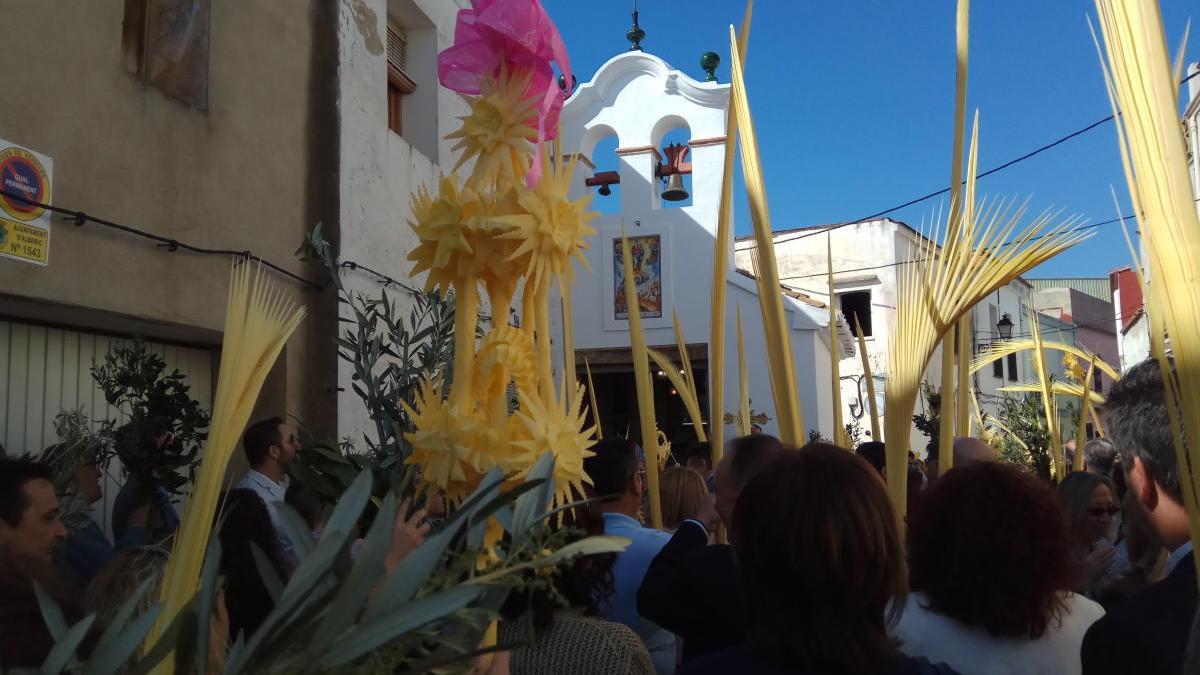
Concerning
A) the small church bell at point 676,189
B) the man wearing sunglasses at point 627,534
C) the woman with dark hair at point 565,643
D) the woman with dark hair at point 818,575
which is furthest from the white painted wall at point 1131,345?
the woman with dark hair at point 818,575

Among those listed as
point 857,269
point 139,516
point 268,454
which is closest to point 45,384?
point 139,516

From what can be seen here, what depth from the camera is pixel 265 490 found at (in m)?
3.82

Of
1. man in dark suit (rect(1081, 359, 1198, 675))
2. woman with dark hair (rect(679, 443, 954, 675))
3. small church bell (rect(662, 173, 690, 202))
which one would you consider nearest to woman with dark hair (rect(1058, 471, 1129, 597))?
man in dark suit (rect(1081, 359, 1198, 675))

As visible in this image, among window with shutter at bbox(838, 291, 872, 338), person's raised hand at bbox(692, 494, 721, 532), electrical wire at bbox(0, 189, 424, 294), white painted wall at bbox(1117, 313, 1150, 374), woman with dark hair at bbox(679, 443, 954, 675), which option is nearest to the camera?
woman with dark hair at bbox(679, 443, 954, 675)

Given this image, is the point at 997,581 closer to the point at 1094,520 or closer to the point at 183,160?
the point at 1094,520

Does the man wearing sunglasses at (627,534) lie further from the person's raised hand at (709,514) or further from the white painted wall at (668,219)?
the white painted wall at (668,219)

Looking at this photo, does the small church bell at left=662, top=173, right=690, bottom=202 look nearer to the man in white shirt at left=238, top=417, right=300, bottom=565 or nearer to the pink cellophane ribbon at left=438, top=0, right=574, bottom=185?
the man in white shirt at left=238, top=417, right=300, bottom=565

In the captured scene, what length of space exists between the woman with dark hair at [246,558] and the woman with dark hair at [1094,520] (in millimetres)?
2633

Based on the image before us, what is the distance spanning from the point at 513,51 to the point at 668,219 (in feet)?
43.3

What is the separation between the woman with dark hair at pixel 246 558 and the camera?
2.79 m

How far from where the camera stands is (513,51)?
6.60ft

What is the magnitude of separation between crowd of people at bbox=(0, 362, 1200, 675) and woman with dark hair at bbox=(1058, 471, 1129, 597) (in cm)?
2

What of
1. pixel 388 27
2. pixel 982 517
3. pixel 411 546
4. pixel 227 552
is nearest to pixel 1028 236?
pixel 982 517

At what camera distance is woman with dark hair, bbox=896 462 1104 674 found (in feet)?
6.17
